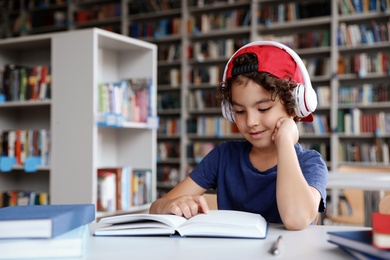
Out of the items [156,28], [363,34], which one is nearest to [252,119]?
[363,34]

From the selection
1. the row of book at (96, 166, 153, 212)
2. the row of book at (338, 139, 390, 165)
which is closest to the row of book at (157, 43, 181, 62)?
the row of book at (338, 139, 390, 165)

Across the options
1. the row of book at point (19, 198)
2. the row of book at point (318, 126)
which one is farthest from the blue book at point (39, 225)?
the row of book at point (318, 126)

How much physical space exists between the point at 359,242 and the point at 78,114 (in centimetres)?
231

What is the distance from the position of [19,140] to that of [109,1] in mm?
3845

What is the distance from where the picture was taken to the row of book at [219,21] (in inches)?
222

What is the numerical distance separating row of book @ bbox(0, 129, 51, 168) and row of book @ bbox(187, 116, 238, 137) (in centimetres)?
277

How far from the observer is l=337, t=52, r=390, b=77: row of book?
4941mm

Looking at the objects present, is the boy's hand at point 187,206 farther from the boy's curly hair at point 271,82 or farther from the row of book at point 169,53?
the row of book at point 169,53

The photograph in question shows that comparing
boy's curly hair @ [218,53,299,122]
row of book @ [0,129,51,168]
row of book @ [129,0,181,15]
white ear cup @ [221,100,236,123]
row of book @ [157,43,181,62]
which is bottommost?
row of book @ [0,129,51,168]

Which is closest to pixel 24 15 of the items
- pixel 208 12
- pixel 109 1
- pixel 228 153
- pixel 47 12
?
pixel 47 12

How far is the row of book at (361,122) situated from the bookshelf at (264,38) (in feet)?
0.05

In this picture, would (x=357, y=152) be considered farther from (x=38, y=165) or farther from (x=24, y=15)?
(x=24, y=15)

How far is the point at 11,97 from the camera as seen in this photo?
3279 millimetres

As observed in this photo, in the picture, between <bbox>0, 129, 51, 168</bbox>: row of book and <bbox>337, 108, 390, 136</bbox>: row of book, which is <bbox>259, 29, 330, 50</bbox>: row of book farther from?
<bbox>0, 129, 51, 168</bbox>: row of book
